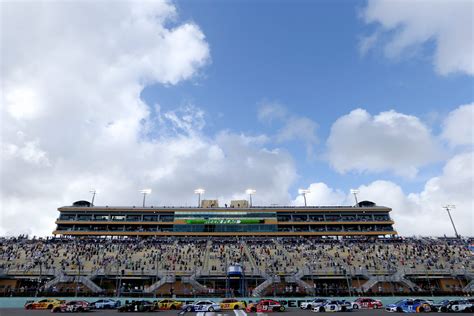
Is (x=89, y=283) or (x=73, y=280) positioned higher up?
(x=73, y=280)

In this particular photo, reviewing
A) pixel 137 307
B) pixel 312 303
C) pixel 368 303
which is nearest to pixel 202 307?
pixel 137 307

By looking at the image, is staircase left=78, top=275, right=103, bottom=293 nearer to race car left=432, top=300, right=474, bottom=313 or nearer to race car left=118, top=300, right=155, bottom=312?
race car left=118, top=300, right=155, bottom=312

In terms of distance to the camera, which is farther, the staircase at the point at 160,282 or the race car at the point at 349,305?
the staircase at the point at 160,282

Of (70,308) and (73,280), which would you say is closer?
(70,308)

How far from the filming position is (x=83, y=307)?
35844mm

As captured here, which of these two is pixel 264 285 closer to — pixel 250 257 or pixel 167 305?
pixel 250 257

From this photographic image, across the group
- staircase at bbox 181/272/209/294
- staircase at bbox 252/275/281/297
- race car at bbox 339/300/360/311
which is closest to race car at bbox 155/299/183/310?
staircase at bbox 181/272/209/294

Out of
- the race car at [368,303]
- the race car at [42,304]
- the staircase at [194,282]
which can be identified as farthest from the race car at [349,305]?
the race car at [42,304]

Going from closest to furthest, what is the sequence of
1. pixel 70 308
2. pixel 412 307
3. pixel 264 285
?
pixel 412 307 → pixel 70 308 → pixel 264 285

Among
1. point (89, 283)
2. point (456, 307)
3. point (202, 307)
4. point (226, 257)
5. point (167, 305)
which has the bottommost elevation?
point (456, 307)

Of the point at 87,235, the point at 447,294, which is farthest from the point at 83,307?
the point at 87,235

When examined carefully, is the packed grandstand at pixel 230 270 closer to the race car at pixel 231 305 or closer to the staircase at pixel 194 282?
the staircase at pixel 194 282

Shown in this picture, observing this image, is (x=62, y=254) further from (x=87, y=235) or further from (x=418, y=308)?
(x=418, y=308)

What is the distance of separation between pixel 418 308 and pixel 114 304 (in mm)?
34681
